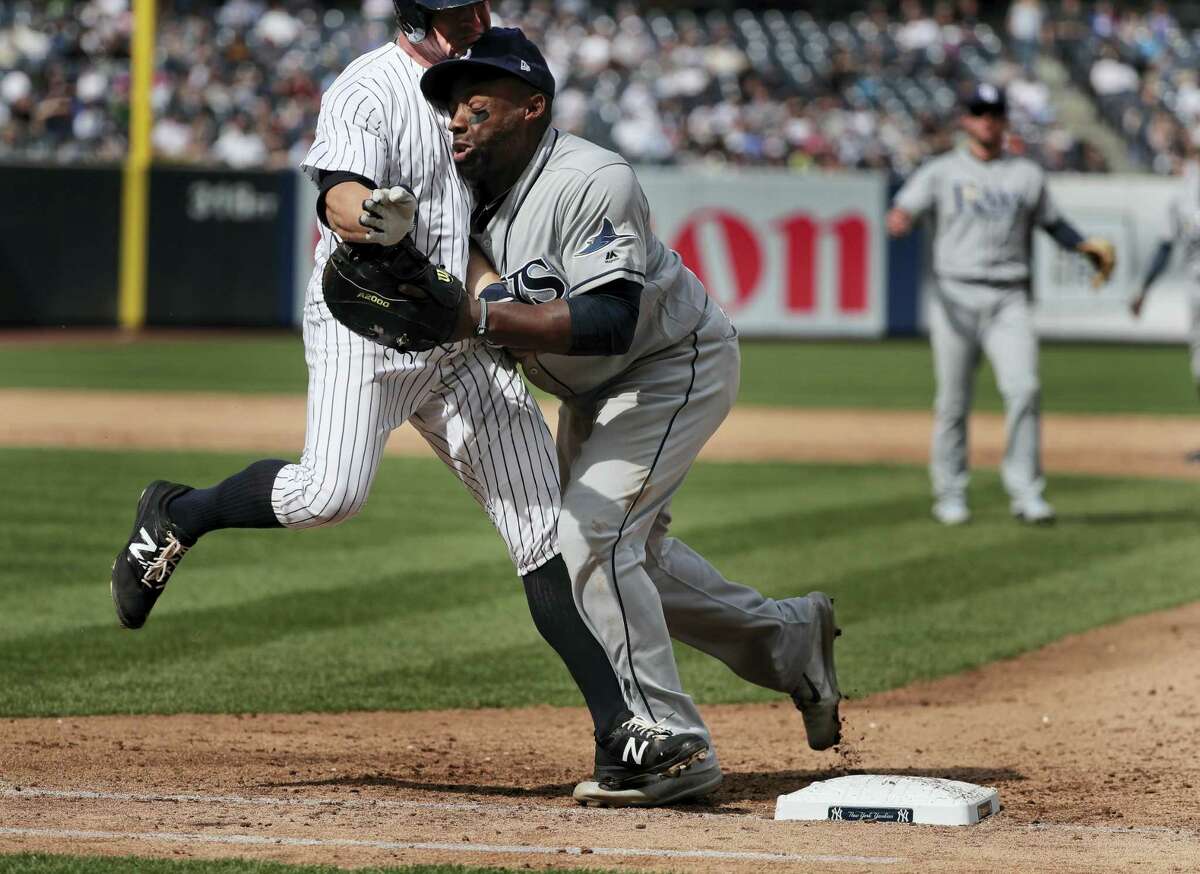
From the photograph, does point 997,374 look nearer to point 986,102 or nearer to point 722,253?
point 986,102

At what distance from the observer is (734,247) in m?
23.1

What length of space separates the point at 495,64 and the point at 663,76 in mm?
23305

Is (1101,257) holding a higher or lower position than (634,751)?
higher

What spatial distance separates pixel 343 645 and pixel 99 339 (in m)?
16.6

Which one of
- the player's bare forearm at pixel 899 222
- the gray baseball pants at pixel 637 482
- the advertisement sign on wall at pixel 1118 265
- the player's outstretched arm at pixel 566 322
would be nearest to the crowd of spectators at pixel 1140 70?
the advertisement sign on wall at pixel 1118 265

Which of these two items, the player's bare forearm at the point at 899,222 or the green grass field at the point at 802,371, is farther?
the green grass field at the point at 802,371

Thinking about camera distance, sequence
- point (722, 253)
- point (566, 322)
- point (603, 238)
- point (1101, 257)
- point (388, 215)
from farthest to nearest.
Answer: point (722, 253)
point (1101, 257)
point (603, 238)
point (566, 322)
point (388, 215)

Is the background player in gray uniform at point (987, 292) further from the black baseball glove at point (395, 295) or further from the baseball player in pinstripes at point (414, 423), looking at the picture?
the black baseball glove at point (395, 295)

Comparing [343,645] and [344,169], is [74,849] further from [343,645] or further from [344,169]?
[343,645]

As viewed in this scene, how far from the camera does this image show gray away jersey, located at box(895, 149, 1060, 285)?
9.77 m

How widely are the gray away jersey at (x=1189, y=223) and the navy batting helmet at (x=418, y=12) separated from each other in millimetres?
9492

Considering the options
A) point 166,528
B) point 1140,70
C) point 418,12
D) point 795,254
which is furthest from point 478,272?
point 1140,70

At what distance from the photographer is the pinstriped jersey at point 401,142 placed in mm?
3938

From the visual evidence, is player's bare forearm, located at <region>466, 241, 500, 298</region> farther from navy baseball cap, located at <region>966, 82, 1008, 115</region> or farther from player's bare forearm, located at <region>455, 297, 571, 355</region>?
navy baseball cap, located at <region>966, 82, 1008, 115</region>
